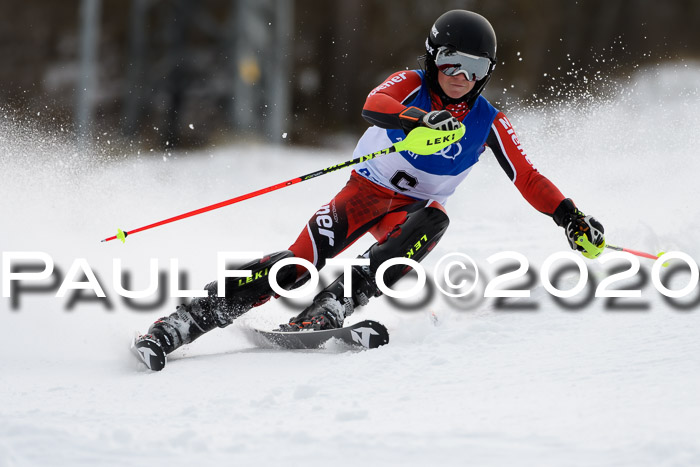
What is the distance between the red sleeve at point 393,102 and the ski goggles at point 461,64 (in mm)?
169

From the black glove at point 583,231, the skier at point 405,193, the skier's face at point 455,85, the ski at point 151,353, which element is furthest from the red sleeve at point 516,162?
the ski at point 151,353

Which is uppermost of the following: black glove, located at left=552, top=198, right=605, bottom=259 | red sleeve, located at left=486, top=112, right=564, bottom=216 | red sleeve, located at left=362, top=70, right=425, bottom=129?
red sleeve, located at left=362, top=70, right=425, bottom=129

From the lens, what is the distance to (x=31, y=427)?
237cm

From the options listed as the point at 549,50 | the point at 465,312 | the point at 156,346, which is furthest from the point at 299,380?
the point at 549,50

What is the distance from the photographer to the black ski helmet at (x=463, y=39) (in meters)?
3.61

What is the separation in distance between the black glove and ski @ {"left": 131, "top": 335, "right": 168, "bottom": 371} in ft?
5.77

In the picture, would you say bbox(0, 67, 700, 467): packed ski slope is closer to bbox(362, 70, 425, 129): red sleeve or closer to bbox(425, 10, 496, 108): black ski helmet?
bbox(362, 70, 425, 129): red sleeve

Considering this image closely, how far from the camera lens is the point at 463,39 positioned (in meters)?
3.61

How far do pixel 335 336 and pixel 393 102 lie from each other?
1.02 metres

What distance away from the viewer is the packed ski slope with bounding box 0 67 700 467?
85.3 inches

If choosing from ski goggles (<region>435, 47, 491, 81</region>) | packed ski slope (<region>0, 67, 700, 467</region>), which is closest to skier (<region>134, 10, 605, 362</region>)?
Result: ski goggles (<region>435, 47, 491, 81</region>)

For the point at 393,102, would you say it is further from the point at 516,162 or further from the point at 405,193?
the point at 516,162

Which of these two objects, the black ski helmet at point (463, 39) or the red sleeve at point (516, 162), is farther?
the red sleeve at point (516, 162)

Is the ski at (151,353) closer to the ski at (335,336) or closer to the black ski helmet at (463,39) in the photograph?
the ski at (335,336)
